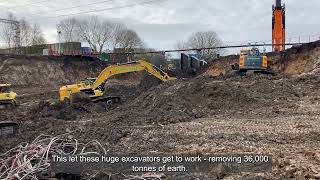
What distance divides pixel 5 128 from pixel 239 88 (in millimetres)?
8949

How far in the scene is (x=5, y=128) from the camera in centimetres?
1361

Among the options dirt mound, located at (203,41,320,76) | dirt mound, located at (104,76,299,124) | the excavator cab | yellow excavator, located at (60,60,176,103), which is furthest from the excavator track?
dirt mound, located at (203,41,320,76)

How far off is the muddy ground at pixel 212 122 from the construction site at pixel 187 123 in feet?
0.08

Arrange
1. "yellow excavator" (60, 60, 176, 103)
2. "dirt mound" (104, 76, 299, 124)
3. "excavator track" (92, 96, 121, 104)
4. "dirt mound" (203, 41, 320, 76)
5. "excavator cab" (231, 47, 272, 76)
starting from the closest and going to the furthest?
1. "dirt mound" (104, 76, 299, 124)
2. "yellow excavator" (60, 60, 176, 103)
3. "excavator track" (92, 96, 121, 104)
4. "dirt mound" (203, 41, 320, 76)
5. "excavator cab" (231, 47, 272, 76)

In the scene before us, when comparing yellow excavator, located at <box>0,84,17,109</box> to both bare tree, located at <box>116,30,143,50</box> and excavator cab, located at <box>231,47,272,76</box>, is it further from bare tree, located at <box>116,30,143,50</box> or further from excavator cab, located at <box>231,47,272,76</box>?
bare tree, located at <box>116,30,143,50</box>

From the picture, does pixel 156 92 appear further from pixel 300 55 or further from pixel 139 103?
pixel 300 55

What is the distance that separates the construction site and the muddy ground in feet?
0.08

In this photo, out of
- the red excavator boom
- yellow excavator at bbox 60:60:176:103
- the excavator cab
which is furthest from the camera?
the red excavator boom

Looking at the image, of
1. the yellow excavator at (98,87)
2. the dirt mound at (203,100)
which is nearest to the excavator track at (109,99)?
the yellow excavator at (98,87)

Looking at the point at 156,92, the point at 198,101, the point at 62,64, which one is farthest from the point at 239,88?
the point at 62,64

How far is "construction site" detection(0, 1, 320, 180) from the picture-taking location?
8000 mm

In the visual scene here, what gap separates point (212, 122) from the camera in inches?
529

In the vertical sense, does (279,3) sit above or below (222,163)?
above

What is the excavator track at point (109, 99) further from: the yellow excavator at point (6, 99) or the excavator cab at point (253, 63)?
the excavator cab at point (253, 63)
